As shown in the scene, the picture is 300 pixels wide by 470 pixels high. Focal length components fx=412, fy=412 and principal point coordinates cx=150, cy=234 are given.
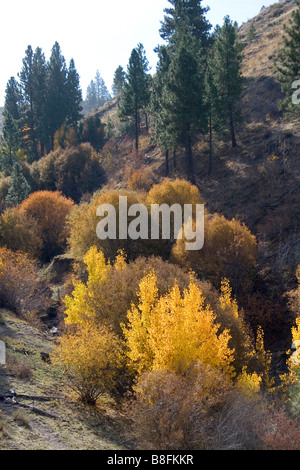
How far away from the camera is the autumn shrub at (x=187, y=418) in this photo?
15016 mm

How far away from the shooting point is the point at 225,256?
34.8m

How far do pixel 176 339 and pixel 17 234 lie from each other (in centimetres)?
3107

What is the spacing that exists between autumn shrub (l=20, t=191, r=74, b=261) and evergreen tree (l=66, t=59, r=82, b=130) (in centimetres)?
2776

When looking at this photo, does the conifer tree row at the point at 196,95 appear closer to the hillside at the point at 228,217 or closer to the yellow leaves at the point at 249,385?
the hillside at the point at 228,217

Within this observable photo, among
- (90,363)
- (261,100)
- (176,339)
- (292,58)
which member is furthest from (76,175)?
(176,339)

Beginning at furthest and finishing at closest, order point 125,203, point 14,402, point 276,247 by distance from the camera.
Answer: point 125,203 → point 276,247 → point 14,402

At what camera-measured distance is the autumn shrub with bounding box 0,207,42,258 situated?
45594 mm

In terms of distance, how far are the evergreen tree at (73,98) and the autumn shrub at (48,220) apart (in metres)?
27.8

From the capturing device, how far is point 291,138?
47906 mm

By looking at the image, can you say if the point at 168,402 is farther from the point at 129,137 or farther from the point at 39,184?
the point at 129,137

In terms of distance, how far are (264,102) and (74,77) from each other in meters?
40.9

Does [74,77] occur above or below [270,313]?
above
